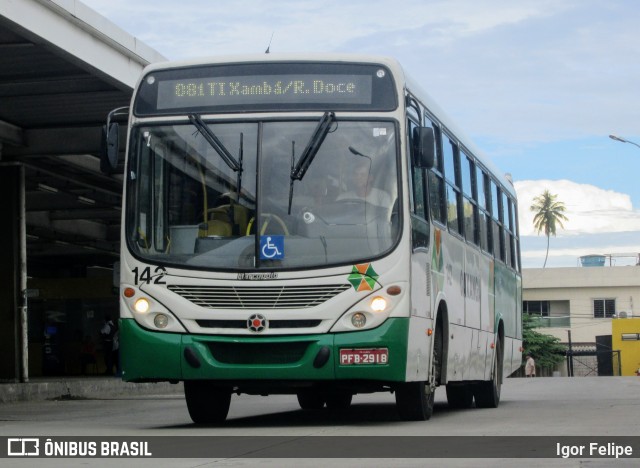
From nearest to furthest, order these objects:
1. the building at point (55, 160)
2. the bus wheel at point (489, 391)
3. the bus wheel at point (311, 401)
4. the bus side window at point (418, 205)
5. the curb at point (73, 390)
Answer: the bus side window at point (418, 205) < the bus wheel at point (311, 401) < the bus wheel at point (489, 391) < the building at point (55, 160) < the curb at point (73, 390)

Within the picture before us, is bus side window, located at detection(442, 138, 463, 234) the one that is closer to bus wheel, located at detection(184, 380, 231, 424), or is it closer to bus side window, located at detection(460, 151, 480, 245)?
bus side window, located at detection(460, 151, 480, 245)

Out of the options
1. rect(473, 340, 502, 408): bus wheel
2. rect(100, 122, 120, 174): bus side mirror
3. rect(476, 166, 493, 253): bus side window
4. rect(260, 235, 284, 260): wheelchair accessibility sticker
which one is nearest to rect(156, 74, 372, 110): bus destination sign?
rect(100, 122, 120, 174): bus side mirror

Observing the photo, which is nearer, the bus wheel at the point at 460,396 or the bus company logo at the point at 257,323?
the bus company logo at the point at 257,323

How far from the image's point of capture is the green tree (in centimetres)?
7481

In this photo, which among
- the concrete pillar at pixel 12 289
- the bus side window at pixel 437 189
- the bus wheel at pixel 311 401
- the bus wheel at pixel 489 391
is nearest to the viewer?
the bus side window at pixel 437 189

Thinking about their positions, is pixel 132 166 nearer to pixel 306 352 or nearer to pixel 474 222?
pixel 306 352

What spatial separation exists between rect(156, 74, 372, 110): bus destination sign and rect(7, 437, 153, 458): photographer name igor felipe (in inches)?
134

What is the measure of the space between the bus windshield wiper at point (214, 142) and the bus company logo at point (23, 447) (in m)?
3.01

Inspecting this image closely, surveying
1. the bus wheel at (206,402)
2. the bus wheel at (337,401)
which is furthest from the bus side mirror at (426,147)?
the bus wheel at (337,401)

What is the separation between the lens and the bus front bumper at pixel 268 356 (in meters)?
12.1

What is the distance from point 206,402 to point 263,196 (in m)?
2.58

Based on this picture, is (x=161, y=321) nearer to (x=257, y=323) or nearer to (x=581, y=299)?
(x=257, y=323)

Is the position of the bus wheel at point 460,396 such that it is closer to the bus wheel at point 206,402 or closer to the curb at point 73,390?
the bus wheel at point 206,402
